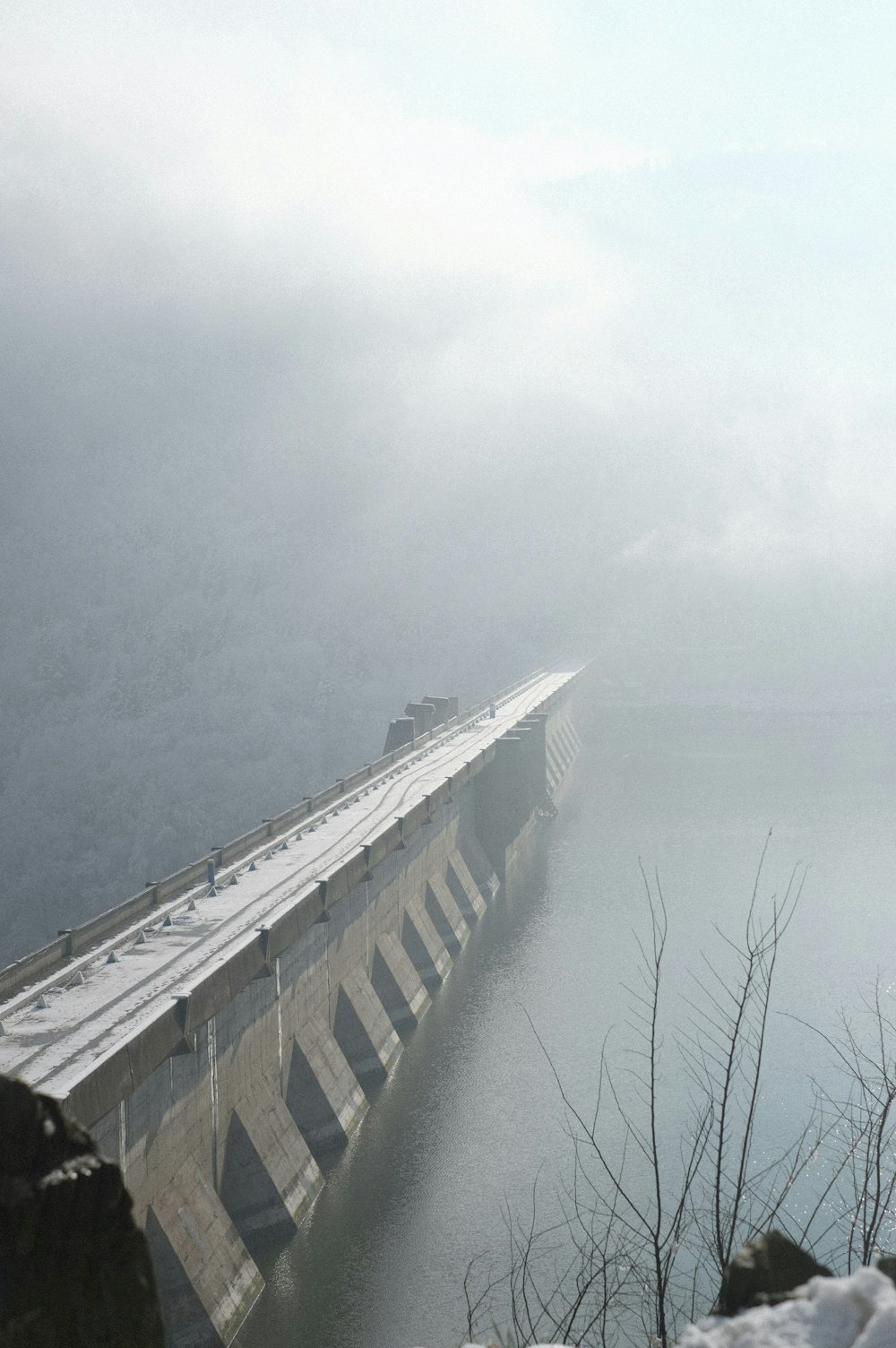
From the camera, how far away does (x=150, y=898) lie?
2439cm

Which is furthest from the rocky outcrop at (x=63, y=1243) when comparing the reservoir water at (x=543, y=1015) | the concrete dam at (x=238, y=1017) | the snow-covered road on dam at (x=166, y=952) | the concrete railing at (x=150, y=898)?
the concrete railing at (x=150, y=898)

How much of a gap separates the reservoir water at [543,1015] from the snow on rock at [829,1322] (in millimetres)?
16556

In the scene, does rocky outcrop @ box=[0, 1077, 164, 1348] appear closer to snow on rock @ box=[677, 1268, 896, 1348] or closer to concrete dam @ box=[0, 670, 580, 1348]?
snow on rock @ box=[677, 1268, 896, 1348]

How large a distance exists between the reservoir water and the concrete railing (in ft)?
20.0

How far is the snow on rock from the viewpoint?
7.95 ft

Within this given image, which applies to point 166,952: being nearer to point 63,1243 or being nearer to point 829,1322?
point 63,1243

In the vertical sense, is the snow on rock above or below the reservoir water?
above

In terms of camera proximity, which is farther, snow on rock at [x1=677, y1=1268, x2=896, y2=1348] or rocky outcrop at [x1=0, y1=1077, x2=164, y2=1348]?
rocky outcrop at [x1=0, y1=1077, x2=164, y2=1348]

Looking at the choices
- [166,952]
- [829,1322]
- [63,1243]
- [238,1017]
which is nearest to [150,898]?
[166,952]

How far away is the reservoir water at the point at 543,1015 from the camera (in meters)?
18.5

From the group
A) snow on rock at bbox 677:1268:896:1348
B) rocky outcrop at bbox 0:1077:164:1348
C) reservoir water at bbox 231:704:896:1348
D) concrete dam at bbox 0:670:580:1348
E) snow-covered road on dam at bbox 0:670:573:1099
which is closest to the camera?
snow on rock at bbox 677:1268:896:1348

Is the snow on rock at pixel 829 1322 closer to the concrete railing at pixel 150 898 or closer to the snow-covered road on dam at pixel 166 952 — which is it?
the snow-covered road on dam at pixel 166 952

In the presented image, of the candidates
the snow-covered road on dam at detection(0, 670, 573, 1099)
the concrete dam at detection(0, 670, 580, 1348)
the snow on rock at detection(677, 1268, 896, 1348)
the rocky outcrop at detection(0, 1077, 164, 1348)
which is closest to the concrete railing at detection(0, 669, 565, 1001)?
the concrete dam at detection(0, 670, 580, 1348)

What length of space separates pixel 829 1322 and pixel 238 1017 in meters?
17.8
